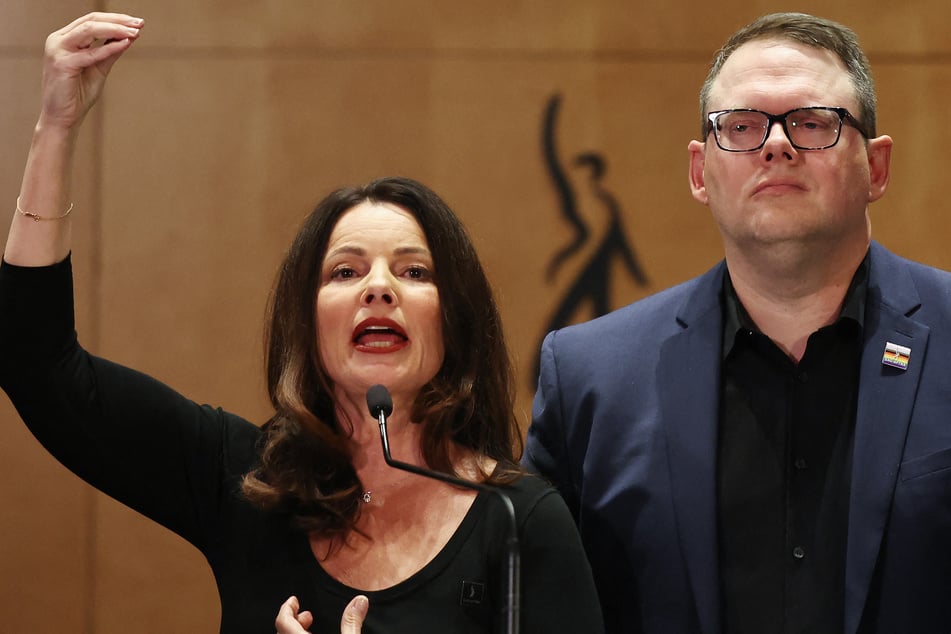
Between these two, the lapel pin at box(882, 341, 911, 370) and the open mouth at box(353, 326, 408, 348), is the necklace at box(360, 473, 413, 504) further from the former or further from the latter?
the lapel pin at box(882, 341, 911, 370)

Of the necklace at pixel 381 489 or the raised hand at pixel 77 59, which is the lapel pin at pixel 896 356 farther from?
the raised hand at pixel 77 59

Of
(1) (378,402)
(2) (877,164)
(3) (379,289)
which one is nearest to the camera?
(1) (378,402)

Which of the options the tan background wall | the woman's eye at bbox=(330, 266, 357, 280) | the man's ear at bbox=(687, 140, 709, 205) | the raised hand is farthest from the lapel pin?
the tan background wall

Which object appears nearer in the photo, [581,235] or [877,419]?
[877,419]

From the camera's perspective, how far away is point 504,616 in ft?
4.40

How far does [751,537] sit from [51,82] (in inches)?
44.9

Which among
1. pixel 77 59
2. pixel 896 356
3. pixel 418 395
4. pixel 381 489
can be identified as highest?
pixel 77 59

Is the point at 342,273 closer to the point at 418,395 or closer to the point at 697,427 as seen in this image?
the point at 418,395

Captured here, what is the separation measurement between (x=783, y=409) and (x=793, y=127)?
1.36 ft

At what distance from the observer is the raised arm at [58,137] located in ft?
4.90

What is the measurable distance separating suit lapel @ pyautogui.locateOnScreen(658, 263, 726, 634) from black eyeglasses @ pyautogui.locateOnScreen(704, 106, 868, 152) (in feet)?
0.78

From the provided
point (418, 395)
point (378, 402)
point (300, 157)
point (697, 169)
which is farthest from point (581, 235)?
point (378, 402)

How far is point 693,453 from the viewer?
5.64ft

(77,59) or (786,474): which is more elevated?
(77,59)
